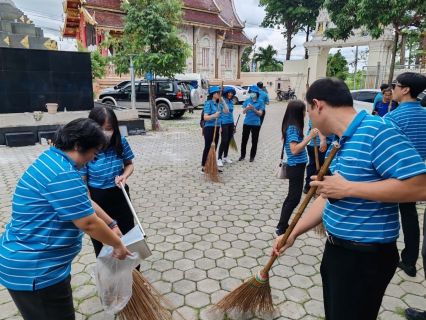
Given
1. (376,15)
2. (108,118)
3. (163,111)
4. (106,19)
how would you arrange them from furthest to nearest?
(106,19), (163,111), (376,15), (108,118)

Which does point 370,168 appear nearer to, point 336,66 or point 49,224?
point 49,224

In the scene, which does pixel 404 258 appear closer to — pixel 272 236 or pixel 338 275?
pixel 272 236

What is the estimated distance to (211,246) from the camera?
11.1ft

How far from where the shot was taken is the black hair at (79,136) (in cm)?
148

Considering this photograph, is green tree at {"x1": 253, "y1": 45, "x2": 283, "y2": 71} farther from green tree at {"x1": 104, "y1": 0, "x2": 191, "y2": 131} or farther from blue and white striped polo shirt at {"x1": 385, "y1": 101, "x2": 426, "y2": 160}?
blue and white striped polo shirt at {"x1": 385, "y1": 101, "x2": 426, "y2": 160}

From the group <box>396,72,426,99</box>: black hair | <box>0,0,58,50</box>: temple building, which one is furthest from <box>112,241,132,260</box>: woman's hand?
<box>0,0,58,50</box>: temple building

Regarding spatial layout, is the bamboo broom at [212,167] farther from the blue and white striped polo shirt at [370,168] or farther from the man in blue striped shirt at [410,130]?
the blue and white striped polo shirt at [370,168]

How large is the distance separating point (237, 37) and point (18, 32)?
1741cm

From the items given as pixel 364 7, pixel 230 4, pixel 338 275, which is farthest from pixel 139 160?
pixel 230 4

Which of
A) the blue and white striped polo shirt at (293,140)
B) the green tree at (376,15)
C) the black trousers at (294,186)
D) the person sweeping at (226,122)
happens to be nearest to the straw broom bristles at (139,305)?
the black trousers at (294,186)

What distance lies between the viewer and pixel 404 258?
2.81m

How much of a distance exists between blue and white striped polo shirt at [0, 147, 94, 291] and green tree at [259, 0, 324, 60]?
93.7 feet

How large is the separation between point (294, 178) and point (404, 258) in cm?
120

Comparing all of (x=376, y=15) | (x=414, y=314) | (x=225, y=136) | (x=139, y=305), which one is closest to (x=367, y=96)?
(x=376, y=15)
